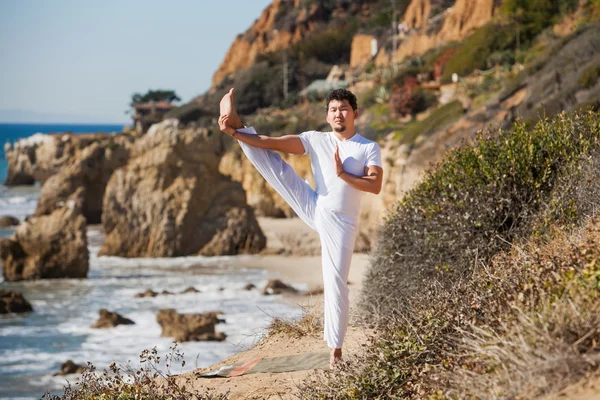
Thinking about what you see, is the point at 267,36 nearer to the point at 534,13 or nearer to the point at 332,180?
the point at 534,13

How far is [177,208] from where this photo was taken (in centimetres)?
2797

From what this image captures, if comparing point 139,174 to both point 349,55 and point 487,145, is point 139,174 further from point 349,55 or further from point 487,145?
point 349,55

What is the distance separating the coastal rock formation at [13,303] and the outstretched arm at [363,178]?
15.0m

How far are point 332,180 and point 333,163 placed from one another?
0.42 ft

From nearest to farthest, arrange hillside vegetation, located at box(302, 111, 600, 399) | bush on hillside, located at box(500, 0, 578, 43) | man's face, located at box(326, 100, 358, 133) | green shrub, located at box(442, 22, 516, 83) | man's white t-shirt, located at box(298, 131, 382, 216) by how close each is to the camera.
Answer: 1. hillside vegetation, located at box(302, 111, 600, 399)
2. man's white t-shirt, located at box(298, 131, 382, 216)
3. man's face, located at box(326, 100, 358, 133)
4. green shrub, located at box(442, 22, 516, 83)
5. bush on hillside, located at box(500, 0, 578, 43)

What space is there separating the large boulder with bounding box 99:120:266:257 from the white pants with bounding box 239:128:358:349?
21252 mm

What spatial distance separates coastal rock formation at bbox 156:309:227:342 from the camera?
1515 centimetres

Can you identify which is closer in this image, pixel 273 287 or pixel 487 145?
pixel 487 145

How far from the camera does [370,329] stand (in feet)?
25.3

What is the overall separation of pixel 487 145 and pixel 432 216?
951 mm

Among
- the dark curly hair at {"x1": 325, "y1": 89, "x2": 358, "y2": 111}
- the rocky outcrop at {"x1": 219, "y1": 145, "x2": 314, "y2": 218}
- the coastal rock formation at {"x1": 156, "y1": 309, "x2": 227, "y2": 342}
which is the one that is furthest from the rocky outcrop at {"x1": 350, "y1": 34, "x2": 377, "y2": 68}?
the dark curly hair at {"x1": 325, "y1": 89, "x2": 358, "y2": 111}

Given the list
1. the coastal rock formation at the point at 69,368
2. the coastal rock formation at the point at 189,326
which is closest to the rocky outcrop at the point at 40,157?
the coastal rock formation at the point at 189,326

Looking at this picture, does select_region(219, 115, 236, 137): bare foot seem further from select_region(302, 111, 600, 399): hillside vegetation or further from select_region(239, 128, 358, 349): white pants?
select_region(302, 111, 600, 399): hillside vegetation

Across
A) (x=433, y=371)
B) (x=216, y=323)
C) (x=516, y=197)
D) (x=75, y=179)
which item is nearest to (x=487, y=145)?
(x=516, y=197)
